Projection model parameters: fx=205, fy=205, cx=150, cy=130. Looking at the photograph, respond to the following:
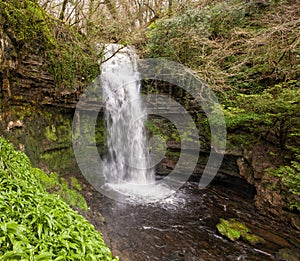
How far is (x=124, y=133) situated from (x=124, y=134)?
0.04 m

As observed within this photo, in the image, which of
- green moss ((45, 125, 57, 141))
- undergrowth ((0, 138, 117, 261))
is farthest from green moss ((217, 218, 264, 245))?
green moss ((45, 125, 57, 141))

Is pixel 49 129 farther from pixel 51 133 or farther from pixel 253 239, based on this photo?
pixel 253 239

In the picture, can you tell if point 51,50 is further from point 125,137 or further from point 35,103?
point 125,137

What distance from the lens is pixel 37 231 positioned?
173 centimetres

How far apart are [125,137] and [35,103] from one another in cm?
371

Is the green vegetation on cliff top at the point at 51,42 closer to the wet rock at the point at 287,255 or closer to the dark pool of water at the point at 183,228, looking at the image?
the dark pool of water at the point at 183,228

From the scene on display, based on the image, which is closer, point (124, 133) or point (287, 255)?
point (287, 255)

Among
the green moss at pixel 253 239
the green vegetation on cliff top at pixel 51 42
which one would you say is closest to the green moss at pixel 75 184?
the green vegetation on cliff top at pixel 51 42

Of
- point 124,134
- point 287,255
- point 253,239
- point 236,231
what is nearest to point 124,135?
point 124,134

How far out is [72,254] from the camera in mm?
1641

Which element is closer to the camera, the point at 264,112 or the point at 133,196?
the point at 264,112

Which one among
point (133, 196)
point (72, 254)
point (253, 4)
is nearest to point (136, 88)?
point (133, 196)

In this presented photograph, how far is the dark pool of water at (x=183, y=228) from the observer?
4339 millimetres

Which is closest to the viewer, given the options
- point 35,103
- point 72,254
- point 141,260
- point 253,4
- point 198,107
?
point 72,254
